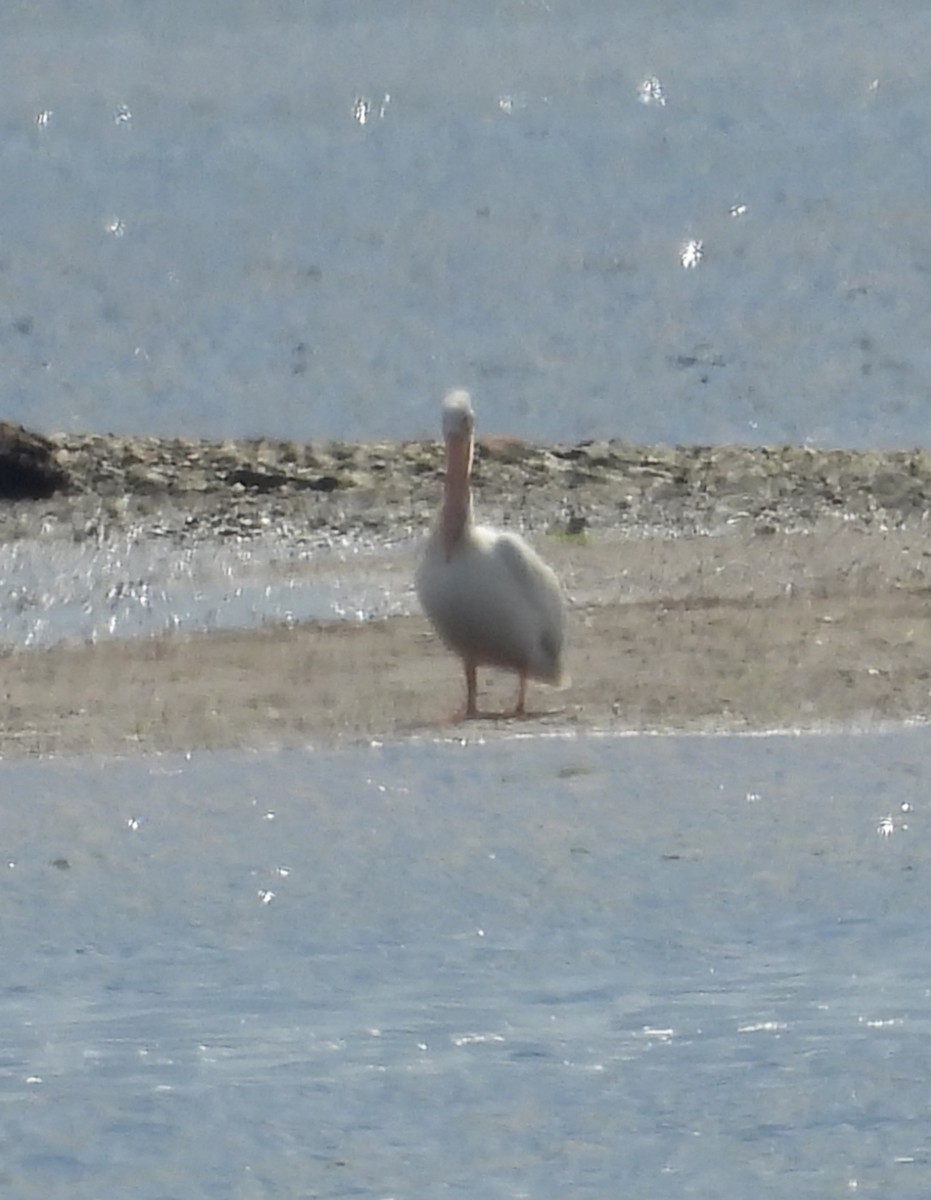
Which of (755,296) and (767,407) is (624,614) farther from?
(755,296)

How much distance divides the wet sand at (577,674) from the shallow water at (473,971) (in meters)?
0.33

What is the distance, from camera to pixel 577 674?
1059 cm

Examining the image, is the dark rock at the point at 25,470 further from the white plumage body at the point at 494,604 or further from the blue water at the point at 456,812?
the white plumage body at the point at 494,604

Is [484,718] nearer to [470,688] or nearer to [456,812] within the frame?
[470,688]

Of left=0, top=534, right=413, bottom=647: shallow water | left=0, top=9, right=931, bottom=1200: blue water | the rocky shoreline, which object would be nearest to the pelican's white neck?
left=0, top=9, right=931, bottom=1200: blue water

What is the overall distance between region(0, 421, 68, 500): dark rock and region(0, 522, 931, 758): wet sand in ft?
8.93

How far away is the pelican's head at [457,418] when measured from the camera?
417 inches

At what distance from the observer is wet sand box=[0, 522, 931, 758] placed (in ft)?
32.6

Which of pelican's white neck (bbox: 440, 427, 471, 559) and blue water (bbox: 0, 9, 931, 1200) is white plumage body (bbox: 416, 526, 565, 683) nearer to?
pelican's white neck (bbox: 440, 427, 471, 559)

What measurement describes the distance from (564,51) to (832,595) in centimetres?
2275

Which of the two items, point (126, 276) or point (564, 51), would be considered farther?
point (564, 51)

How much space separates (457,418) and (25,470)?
3.90 metres

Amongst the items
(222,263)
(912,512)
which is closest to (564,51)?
(222,263)

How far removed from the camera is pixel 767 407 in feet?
57.7
